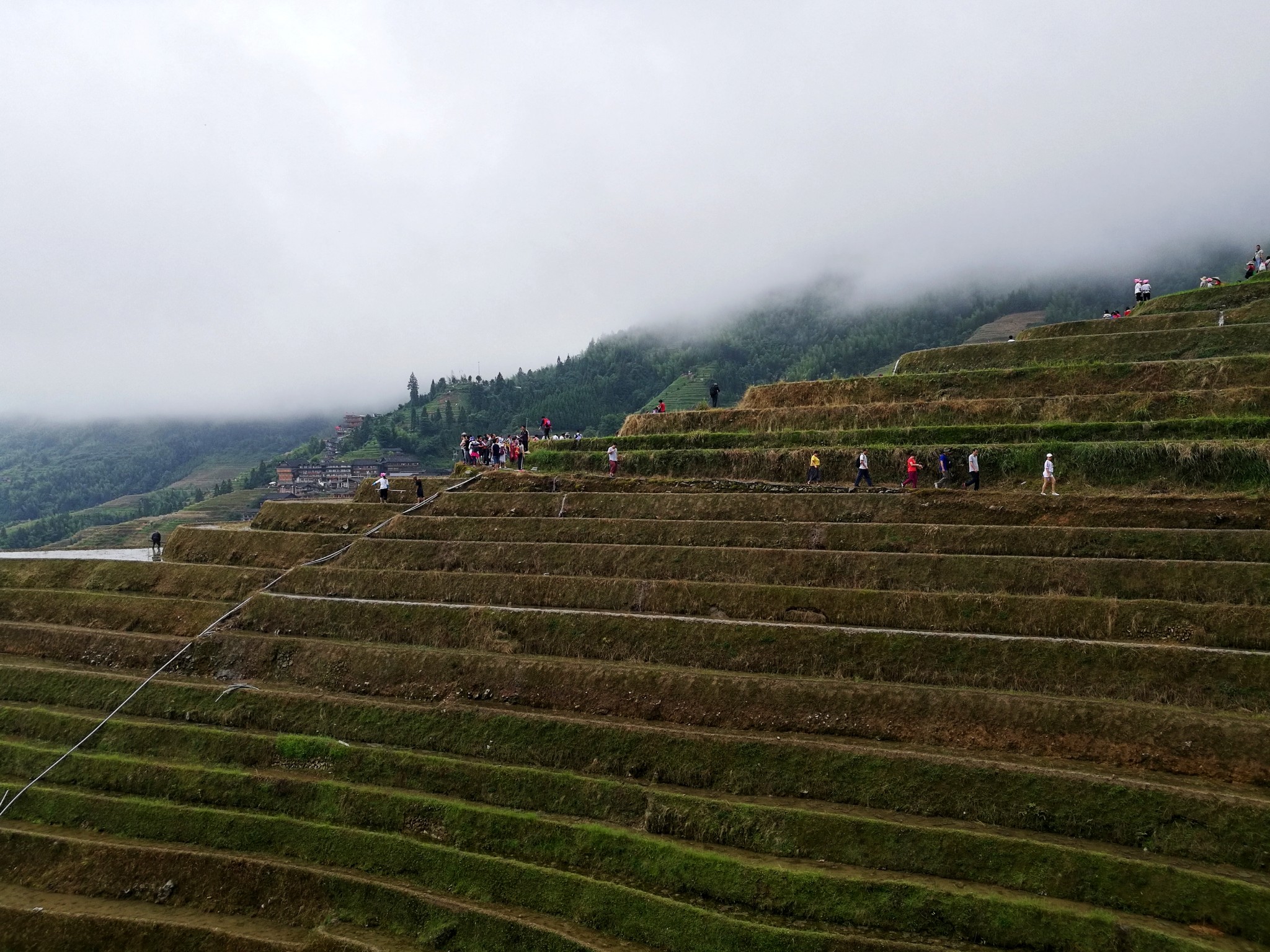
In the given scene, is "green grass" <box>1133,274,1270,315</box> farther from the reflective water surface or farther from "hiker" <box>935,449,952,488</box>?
the reflective water surface

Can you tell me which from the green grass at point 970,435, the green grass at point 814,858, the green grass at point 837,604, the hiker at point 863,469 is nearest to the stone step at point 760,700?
the green grass at point 837,604

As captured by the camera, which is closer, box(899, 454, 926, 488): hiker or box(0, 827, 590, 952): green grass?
box(0, 827, 590, 952): green grass

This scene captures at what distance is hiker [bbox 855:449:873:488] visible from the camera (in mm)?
30484

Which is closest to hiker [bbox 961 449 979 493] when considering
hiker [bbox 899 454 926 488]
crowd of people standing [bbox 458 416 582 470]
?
hiker [bbox 899 454 926 488]

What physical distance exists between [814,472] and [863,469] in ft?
9.22

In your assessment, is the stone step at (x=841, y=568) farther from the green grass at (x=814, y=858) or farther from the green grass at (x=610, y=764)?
the green grass at (x=814, y=858)

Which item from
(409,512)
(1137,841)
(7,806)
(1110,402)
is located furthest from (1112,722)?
(7,806)

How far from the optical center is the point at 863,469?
101 ft

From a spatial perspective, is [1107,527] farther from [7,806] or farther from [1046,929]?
[7,806]

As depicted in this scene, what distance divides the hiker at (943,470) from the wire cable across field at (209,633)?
20107 mm

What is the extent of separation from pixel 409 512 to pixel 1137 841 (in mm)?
28754

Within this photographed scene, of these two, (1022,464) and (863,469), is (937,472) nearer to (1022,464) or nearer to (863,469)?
(1022,464)

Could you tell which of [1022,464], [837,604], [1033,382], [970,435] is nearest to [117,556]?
[837,604]

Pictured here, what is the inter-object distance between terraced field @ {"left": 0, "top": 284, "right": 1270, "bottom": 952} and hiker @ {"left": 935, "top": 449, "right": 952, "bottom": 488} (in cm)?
139
